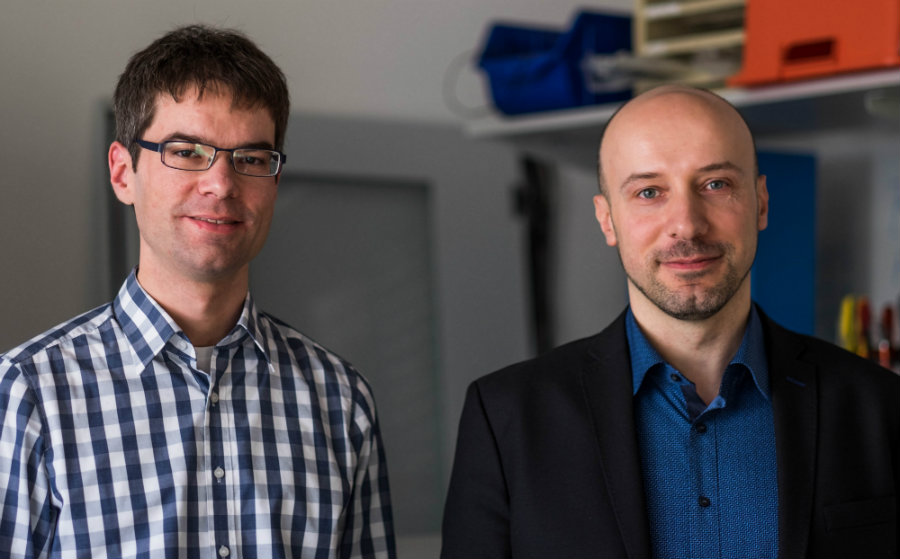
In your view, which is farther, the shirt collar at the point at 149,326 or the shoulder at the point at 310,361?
the shoulder at the point at 310,361

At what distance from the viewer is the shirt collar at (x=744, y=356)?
1402mm

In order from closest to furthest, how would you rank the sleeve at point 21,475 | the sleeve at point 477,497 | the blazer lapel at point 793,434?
the sleeve at point 21,475 → the blazer lapel at point 793,434 → the sleeve at point 477,497

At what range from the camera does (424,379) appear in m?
2.47

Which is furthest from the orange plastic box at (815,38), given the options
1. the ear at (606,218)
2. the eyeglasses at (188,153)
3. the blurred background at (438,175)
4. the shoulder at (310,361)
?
the eyeglasses at (188,153)

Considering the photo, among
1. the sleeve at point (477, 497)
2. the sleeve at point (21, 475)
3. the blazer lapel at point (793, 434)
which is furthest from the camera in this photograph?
the sleeve at point (477, 497)

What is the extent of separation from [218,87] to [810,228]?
1396 mm

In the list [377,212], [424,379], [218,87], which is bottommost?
[424,379]

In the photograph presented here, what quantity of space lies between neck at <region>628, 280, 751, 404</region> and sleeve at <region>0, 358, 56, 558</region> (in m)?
0.76

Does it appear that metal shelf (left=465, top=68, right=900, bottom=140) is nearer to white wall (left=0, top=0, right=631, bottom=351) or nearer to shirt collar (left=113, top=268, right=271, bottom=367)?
white wall (left=0, top=0, right=631, bottom=351)

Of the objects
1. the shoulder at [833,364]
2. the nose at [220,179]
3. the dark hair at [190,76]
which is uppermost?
the dark hair at [190,76]

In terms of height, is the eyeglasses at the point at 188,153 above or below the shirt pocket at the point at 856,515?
above

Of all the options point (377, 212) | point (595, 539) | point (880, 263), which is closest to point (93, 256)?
point (377, 212)

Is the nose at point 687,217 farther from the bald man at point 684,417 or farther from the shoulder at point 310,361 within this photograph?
the shoulder at point 310,361

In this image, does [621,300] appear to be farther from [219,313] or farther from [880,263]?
[219,313]
